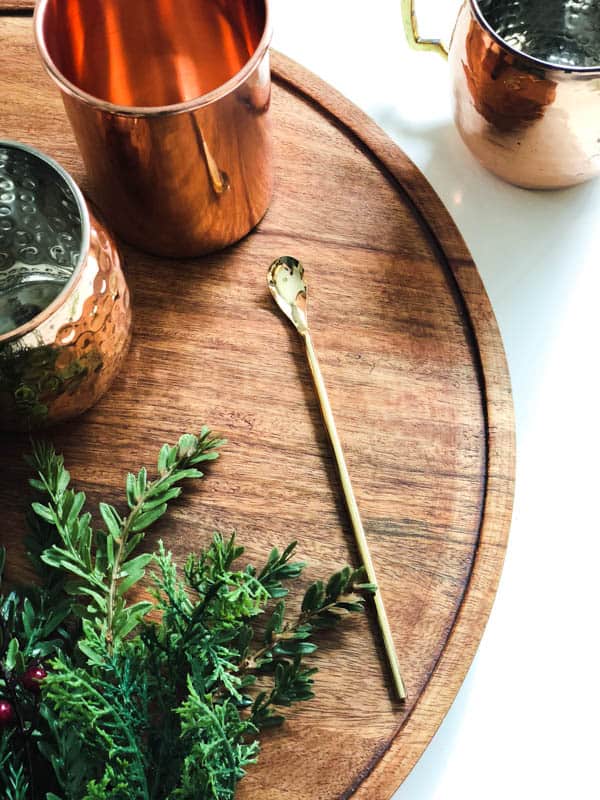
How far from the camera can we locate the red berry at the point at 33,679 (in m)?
0.54

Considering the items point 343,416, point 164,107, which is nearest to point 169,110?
point 164,107

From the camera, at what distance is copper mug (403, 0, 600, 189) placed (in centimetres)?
64

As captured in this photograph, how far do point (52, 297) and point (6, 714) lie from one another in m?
0.29

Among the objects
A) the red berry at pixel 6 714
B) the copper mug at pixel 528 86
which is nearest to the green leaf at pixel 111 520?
the red berry at pixel 6 714

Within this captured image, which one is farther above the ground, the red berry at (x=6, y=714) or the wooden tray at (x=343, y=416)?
the wooden tray at (x=343, y=416)

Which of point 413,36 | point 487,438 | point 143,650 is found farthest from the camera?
point 413,36

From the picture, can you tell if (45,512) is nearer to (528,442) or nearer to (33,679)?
(33,679)

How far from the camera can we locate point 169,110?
0.55m

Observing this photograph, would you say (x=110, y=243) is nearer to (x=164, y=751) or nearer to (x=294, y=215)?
(x=294, y=215)

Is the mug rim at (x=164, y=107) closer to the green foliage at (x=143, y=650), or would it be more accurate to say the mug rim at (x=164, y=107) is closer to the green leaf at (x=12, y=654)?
the green foliage at (x=143, y=650)

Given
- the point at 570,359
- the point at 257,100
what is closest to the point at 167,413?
the point at 257,100

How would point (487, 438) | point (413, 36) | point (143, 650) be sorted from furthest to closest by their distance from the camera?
point (413, 36) → point (487, 438) → point (143, 650)

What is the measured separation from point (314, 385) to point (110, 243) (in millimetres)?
167

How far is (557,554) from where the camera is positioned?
27.8 inches
